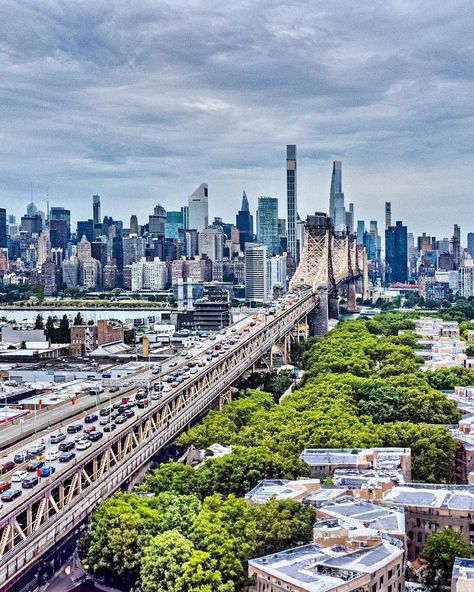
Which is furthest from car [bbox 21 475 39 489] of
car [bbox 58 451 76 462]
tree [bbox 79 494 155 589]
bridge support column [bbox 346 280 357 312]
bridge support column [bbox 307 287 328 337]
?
bridge support column [bbox 346 280 357 312]

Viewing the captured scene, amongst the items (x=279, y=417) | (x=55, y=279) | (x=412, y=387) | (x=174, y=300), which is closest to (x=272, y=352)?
(x=412, y=387)

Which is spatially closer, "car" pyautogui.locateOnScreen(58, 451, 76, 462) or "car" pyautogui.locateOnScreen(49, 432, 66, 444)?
"car" pyautogui.locateOnScreen(58, 451, 76, 462)

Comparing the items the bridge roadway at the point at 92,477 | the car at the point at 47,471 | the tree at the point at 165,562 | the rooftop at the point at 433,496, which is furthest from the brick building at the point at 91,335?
the tree at the point at 165,562

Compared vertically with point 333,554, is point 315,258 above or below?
above

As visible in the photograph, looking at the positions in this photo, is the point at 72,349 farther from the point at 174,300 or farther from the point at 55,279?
the point at 55,279

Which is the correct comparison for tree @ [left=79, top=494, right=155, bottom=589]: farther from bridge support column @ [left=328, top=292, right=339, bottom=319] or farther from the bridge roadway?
bridge support column @ [left=328, top=292, right=339, bottom=319]

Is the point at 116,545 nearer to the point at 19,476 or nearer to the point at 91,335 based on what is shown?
the point at 19,476

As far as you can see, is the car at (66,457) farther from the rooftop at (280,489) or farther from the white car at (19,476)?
the rooftop at (280,489)
